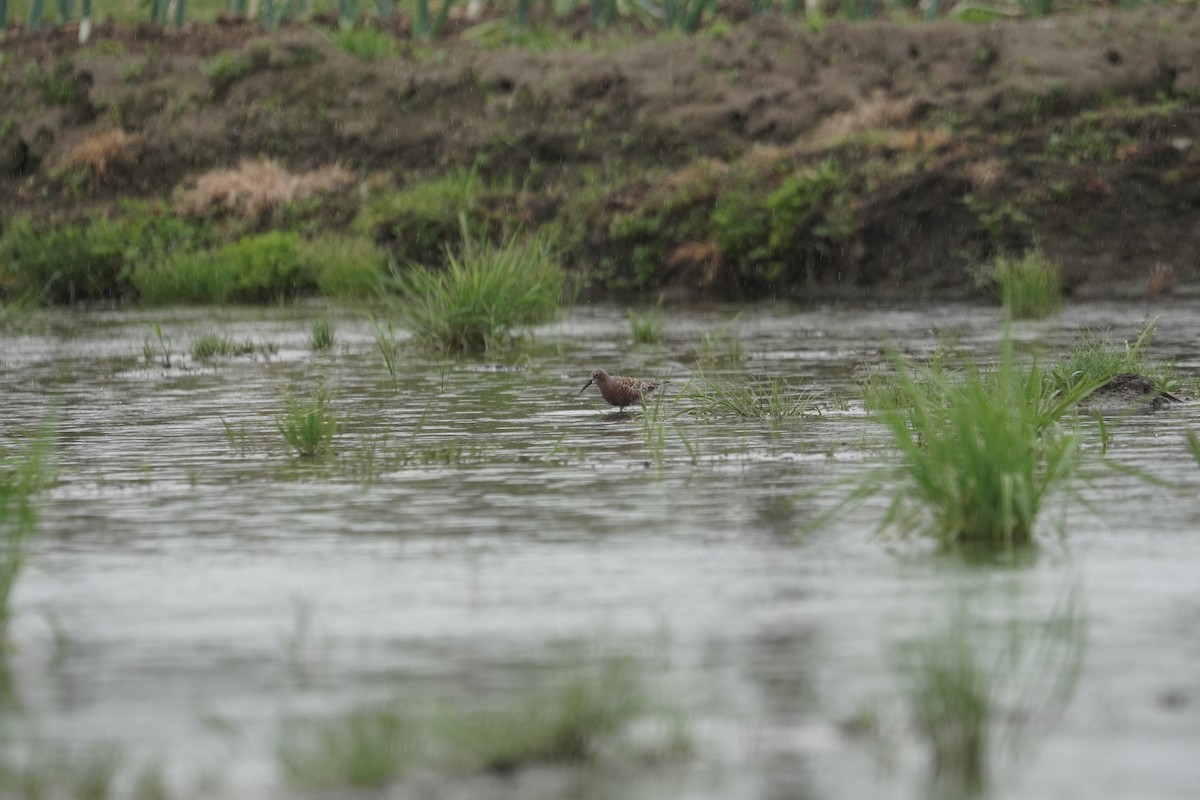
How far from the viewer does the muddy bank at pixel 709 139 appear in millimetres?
27156

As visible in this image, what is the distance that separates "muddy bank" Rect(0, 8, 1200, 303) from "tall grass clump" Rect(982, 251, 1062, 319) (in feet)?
2.84

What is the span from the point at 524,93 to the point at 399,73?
3066 mm

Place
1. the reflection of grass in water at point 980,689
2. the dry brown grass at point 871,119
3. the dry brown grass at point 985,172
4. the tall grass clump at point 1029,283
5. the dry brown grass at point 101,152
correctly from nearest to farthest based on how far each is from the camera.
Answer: the reflection of grass in water at point 980,689, the tall grass clump at point 1029,283, the dry brown grass at point 985,172, the dry brown grass at point 871,119, the dry brown grass at point 101,152

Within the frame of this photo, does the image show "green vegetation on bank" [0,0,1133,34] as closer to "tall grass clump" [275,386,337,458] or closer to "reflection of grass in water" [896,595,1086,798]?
"tall grass clump" [275,386,337,458]

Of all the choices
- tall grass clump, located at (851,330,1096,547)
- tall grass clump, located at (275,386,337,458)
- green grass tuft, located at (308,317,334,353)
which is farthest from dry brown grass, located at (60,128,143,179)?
tall grass clump, located at (851,330,1096,547)

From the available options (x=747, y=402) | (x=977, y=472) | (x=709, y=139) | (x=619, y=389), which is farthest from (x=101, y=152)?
(x=977, y=472)

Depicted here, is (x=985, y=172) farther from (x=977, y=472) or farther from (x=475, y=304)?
(x=977, y=472)

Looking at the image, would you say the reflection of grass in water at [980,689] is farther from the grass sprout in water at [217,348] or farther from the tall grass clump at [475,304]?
the grass sprout in water at [217,348]

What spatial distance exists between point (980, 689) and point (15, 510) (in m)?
5.02

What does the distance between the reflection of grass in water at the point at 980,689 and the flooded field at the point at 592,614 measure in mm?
16

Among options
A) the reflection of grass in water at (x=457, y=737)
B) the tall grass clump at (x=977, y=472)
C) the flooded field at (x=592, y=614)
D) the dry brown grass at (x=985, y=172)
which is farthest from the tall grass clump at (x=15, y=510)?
the dry brown grass at (x=985, y=172)

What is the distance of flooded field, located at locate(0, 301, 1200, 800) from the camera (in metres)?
5.10

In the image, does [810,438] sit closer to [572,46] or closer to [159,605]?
[159,605]

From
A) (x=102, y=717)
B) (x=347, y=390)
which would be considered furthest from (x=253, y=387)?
(x=102, y=717)
